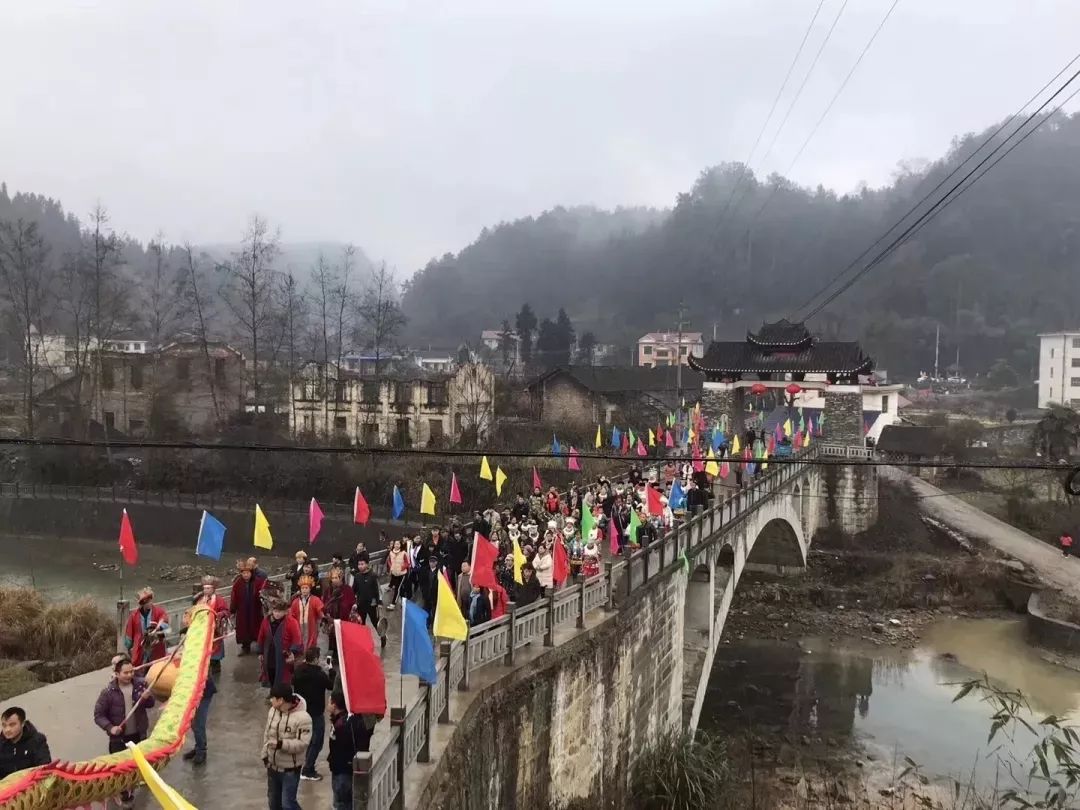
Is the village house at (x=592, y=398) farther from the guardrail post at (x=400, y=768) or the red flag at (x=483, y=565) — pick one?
the guardrail post at (x=400, y=768)

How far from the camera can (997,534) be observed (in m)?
38.3

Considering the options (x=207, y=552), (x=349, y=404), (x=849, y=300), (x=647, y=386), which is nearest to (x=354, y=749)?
(x=207, y=552)

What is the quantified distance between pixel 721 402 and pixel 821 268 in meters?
71.0

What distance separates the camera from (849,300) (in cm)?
9988

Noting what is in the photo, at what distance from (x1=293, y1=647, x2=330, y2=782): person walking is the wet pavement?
0.14m

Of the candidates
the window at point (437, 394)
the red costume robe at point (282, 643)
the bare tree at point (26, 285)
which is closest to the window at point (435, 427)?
the window at point (437, 394)

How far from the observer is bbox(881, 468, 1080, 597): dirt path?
32438 mm

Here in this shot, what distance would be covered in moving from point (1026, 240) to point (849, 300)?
68.4 ft

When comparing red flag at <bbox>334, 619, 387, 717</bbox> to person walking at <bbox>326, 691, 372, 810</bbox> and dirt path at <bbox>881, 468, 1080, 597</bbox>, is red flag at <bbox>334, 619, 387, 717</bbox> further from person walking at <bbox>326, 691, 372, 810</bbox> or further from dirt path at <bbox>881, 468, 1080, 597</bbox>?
dirt path at <bbox>881, 468, 1080, 597</bbox>

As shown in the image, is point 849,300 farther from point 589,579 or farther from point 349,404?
point 589,579

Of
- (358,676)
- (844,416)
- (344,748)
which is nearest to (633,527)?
(358,676)

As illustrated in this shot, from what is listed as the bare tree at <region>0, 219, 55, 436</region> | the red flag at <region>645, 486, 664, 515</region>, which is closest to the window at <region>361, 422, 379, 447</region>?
the bare tree at <region>0, 219, 55, 436</region>

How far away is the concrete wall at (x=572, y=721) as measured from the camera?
8461mm

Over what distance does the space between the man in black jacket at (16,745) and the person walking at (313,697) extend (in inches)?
80.5
